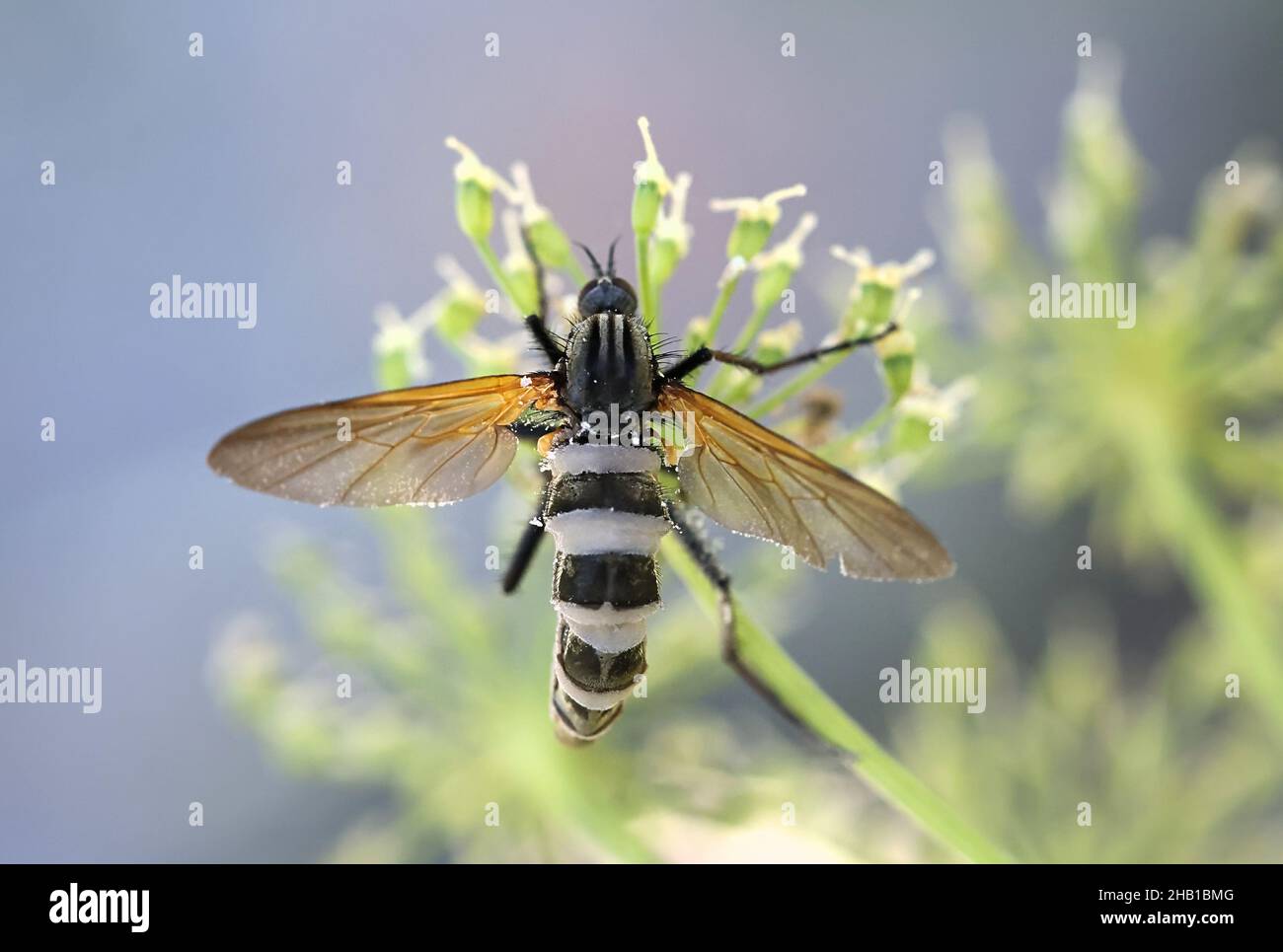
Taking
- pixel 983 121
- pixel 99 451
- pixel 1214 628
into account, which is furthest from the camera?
pixel 983 121

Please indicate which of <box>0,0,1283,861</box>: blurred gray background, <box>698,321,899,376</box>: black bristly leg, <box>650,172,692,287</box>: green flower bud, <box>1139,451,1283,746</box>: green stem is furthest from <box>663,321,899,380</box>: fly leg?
<box>0,0,1283,861</box>: blurred gray background

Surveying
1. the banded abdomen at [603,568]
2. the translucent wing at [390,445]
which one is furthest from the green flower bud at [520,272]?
the banded abdomen at [603,568]

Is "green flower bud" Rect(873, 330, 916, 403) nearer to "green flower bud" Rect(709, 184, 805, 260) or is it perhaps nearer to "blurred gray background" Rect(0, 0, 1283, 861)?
"green flower bud" Rect(709, 184, 805, 260)

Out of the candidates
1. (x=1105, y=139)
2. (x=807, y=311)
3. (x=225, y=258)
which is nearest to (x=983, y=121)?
(x=807, y=311)

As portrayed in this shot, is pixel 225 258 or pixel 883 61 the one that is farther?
pixel 883 61

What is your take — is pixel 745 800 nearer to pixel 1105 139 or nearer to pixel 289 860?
pixel 1105 139

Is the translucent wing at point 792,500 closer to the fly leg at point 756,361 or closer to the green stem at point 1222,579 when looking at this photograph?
the fly leg at point 756,361
